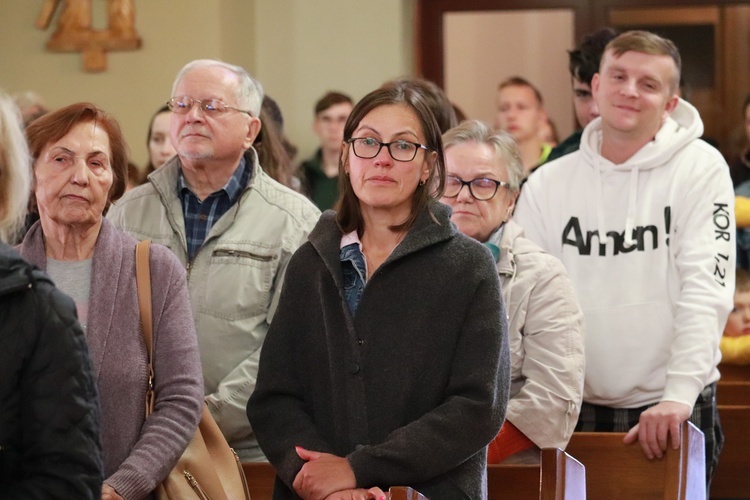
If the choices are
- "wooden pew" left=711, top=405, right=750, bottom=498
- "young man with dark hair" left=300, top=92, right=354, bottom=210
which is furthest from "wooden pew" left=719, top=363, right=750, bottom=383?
"young man with dark hair" left=300, top=92, right=354, bottom=210

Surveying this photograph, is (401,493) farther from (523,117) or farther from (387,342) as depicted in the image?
(523,117)

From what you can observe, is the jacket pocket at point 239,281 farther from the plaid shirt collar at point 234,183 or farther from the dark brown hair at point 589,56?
the dark brown hair at point 589,56

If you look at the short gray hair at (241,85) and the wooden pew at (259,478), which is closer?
the wooden pew at (259,478)

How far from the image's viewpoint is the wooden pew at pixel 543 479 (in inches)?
92.4

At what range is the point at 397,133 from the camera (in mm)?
2303

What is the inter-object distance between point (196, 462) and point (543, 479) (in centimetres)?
70

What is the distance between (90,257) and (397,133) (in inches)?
26.6

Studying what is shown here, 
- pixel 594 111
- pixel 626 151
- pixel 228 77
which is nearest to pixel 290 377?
pixel 228 77

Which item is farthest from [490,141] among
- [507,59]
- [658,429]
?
[507,59]

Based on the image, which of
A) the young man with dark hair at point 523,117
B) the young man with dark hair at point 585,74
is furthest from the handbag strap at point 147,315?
the young man with dark hair at point 523,117

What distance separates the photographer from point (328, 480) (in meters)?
2.14

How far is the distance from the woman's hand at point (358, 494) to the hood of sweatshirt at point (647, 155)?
4.12 ft

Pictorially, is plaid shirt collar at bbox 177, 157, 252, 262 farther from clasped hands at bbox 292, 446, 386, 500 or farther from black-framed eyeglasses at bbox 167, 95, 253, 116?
clasped hands at bbox 292, 446, 386, 500

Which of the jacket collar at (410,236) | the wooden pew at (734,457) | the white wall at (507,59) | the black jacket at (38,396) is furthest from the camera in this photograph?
the white wall at (507,59)
